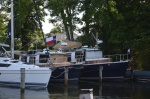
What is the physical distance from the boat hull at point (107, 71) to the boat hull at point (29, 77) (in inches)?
310

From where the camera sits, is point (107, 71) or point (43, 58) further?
point (107, 71)

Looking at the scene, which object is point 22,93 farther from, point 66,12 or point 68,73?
point 66,12

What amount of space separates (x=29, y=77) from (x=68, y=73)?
560cm

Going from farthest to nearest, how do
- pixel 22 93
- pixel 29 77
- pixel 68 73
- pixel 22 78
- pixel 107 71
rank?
pixel 107 71 < pixel 68 73 < pixel 29 77 < pixel 22 78 < pixel 22 93

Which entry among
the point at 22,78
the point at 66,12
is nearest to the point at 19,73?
the point at 22,78

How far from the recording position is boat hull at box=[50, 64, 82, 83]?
106 feet

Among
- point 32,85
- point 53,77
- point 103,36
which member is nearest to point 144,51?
point 103,36

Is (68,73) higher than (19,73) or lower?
lower

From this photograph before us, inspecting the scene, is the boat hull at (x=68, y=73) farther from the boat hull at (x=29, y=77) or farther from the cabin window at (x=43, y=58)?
the boat hull at (x=29, y=77)

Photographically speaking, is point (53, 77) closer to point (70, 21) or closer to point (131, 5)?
point (70, 21)

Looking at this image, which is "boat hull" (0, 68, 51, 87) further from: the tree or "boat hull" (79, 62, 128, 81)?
the tree

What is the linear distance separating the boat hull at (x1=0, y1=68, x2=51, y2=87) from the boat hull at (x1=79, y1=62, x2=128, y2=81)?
7870 millimetres

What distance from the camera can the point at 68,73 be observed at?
32438mm

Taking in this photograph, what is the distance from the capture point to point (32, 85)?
91.4 ft
